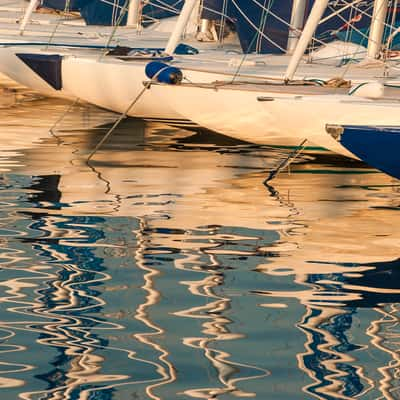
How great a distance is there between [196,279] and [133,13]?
19.8 meters

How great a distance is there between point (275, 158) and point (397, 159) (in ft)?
15.7

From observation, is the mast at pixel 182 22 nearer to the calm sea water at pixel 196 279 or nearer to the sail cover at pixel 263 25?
the sail cover at pixel 263 25

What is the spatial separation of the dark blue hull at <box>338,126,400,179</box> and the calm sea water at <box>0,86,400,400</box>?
1.81ft

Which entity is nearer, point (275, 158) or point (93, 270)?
point (93, 270)

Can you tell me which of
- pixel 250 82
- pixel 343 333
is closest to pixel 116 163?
pixel 250 82

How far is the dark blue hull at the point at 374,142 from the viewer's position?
50.5 ft

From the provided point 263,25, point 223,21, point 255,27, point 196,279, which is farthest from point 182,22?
point 196,279

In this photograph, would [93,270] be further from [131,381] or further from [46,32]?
[46,32]

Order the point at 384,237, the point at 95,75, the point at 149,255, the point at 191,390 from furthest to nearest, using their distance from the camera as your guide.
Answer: the point at 95,75 < the point at 384,237 < the point at 149,255 < the point at 191,390

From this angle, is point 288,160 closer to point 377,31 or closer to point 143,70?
point 143,70

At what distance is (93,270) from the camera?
39.9 feet

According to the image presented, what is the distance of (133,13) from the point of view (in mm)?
31062

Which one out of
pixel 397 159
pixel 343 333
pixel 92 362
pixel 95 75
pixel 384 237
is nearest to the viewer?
pixel 92 362

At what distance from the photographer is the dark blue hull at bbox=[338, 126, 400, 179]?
1540cm
